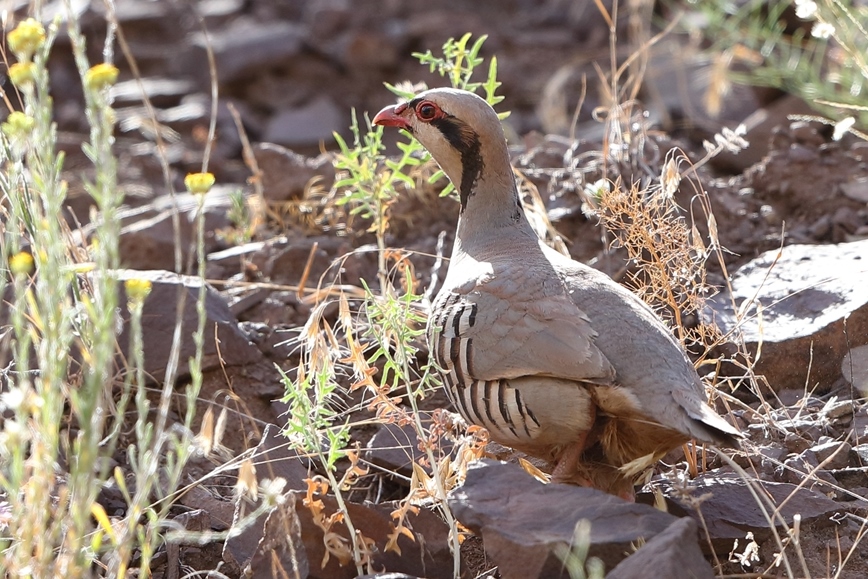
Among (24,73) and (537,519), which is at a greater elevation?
(24,73)

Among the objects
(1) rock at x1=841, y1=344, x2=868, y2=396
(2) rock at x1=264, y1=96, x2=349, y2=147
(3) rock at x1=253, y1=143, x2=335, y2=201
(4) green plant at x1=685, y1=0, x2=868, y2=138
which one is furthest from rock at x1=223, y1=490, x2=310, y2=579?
(2) rock at x1=264, y1=96, x2=349, y2=147

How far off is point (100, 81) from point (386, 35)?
8866mm

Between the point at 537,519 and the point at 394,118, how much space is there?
1893 millimetres

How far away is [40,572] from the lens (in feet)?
7.32

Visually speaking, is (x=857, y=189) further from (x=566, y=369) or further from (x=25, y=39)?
(x=25, y=39)

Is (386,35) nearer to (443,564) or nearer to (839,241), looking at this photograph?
(839,241)

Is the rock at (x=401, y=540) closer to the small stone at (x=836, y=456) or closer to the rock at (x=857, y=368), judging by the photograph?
the small stone at (x=836, y=456)

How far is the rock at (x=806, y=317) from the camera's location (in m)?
3.98

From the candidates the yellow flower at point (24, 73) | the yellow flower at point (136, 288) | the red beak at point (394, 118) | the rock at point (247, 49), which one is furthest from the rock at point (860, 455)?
the rock at point (247, 49)

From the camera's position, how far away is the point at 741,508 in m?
3.22

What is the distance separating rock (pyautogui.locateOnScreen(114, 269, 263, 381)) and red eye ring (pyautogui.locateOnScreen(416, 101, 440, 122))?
3.54 feet

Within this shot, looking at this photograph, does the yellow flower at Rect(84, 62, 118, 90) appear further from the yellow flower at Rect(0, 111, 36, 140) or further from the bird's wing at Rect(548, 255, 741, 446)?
the bird's wing at Rect(548, 255, 741, 446)

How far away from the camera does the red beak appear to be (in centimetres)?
410

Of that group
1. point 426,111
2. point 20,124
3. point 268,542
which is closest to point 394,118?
point 426,111
